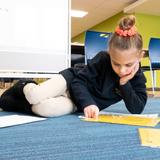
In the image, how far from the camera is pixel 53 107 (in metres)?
1.14

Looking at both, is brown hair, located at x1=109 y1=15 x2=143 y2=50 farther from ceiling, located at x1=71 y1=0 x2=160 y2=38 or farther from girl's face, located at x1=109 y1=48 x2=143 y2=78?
ceiling, located at x1=71 y1=0 x2=160 y2=38

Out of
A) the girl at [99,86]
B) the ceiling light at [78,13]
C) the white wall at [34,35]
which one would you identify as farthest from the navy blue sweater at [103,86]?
the ceiling light at [78,13]

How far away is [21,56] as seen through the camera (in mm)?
1839

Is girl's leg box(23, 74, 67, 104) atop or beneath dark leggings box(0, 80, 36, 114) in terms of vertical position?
atop

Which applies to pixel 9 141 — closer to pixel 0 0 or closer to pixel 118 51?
pixel 118 51

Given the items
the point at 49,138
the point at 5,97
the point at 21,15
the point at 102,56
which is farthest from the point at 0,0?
the point at 49,138

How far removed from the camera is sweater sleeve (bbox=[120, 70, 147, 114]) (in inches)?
44.1

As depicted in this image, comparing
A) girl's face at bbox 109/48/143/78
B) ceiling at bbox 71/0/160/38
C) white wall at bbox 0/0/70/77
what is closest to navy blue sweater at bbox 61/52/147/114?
girl's face at bbox 109/48/143/78

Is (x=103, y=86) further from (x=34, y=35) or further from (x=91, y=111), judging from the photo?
(x=34, y=35)

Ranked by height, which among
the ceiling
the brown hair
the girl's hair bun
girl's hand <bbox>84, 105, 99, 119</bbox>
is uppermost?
the ceiling

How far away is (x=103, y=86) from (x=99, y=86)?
3 cm

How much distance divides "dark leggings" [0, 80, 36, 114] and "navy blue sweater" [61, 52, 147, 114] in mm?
200

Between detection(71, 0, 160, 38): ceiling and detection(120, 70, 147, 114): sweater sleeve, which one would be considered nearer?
detection(120, 70, 147, 114): sweater sleeve

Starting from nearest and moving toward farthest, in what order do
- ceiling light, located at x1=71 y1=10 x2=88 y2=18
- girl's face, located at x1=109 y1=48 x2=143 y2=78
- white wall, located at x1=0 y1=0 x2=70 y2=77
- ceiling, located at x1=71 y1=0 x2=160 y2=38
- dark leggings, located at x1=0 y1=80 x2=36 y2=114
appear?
1. girl's face, located at x1=109 y1=48 x2=143 y2=78
2. dark leggings, located at x1=0 y1=80 x2=36 y2=114
3. white wall, located at x1=0 y1=0 x2=70 y2=77
4. ceiling, located at x1=71 y1=0 x2=160 y2=38
5. ceiling light, located at x1=71 y1=10 x2=88 y2=18
